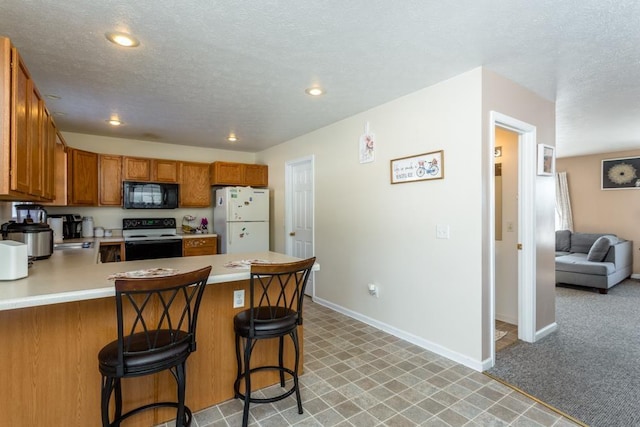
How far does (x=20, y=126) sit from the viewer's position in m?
1.74

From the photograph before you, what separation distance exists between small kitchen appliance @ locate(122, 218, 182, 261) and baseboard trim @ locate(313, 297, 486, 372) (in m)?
2.59

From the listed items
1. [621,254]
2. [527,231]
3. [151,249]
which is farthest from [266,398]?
[621,254]

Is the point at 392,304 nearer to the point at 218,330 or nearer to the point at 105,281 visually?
the point at 218,330

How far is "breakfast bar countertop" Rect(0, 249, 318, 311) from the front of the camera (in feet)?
4.79

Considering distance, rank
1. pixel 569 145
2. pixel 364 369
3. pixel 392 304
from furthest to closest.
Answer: pixel 569 145
pixel 392 304
pixel 364 369

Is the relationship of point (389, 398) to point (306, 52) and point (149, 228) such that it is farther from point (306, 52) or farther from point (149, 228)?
point (149, 228)

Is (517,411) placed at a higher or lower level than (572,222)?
lower

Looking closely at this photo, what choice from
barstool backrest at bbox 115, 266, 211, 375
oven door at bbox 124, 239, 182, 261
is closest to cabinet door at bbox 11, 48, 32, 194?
barstool backrest at bbox 115, 266, 211, 375

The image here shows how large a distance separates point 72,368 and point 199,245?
11.4 feet

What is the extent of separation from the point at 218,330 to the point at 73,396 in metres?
0.82

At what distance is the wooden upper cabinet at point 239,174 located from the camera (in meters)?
5.38

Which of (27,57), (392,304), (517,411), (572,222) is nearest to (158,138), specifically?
Result: (27,57)

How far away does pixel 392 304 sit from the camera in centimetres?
339

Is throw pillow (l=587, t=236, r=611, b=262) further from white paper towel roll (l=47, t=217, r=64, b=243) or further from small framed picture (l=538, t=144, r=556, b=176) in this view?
white paper towel roll (l=47, t=217, r=64, b=243)
